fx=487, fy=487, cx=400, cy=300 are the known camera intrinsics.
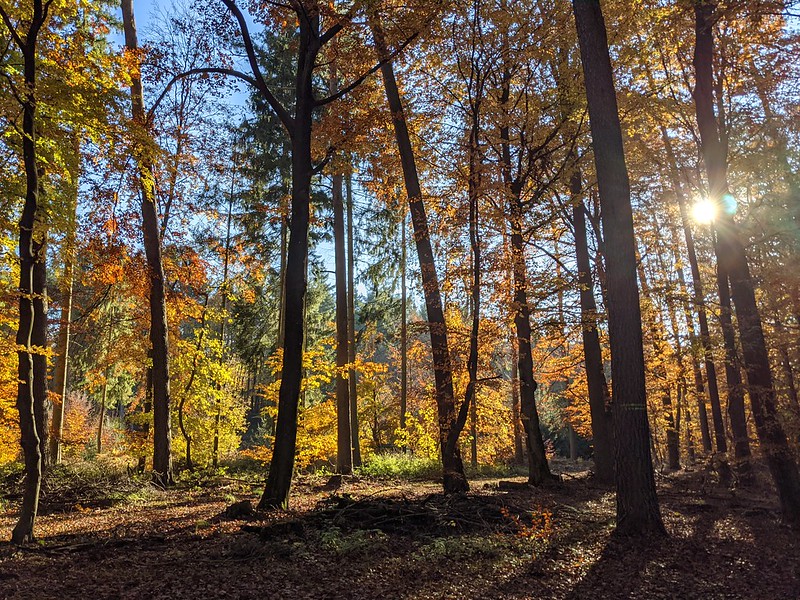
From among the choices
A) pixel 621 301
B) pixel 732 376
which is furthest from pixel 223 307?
pixel 732 376

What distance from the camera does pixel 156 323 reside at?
1177 centimetres

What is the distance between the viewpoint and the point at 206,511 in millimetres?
8039

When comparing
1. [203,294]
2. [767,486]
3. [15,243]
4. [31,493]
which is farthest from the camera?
[203,294]

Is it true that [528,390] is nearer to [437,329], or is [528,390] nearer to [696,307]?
[437,329]

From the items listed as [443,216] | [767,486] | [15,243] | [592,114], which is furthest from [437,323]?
[767,486]

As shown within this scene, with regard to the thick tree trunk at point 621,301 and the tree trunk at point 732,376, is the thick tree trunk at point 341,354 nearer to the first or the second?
the thick tree trunk at point 621,301

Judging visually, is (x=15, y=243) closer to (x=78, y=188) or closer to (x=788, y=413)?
(x=78, y=188)

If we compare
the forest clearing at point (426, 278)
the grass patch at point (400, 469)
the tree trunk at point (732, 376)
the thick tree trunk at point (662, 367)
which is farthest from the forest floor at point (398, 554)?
the thick tree trunk at point (662, 367)

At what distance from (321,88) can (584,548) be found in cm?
1444

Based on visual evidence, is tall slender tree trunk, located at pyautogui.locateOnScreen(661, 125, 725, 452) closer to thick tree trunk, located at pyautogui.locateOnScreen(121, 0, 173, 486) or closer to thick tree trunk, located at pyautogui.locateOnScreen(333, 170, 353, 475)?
thick tree trunk, located at pyautogui.locateOnScreen(333, 170, 353, 475)

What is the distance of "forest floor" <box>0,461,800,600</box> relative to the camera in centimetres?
450

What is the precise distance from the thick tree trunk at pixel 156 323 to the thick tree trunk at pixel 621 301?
31.5 ft

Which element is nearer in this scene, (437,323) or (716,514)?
(716,514)

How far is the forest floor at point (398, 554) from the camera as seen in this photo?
450cm
